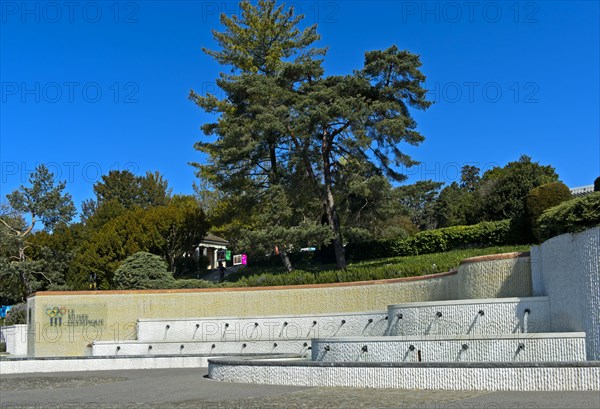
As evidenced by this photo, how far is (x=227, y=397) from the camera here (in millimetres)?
12836

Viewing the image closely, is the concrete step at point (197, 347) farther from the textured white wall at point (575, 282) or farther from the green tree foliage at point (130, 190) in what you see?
the green tree foliage at point (130, 190)

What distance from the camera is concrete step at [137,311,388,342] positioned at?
22.5m

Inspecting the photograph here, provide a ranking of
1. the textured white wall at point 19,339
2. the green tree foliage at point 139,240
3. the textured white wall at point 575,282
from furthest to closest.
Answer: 1. the green tree foliage at point 139,240
2. the textured white wall at point 19,339
3. the textured white wall at point 575,282

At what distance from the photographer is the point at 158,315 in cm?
2534

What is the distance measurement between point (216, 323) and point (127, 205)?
5542 centimetres

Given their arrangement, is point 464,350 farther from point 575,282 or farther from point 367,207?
point 367,207

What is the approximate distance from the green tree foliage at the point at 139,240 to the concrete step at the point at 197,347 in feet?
41.4

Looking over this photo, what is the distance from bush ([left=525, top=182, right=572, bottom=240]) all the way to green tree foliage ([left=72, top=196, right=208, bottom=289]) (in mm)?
21140

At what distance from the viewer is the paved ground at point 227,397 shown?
34.8 feet

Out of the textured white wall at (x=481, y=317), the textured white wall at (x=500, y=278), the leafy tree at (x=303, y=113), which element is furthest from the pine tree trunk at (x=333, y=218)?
the textured white wall at (x=481, y=317)

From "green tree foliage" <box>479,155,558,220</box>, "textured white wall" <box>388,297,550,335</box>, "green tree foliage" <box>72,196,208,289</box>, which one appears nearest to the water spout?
"textured white wall" <box>388,297,550,335</box>

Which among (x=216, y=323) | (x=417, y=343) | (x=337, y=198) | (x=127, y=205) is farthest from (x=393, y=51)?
(x=127, y=205)

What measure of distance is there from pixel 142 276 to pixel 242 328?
21.5ft

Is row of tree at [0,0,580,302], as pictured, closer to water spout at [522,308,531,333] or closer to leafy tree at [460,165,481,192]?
water spout at [522,308,531,333]
